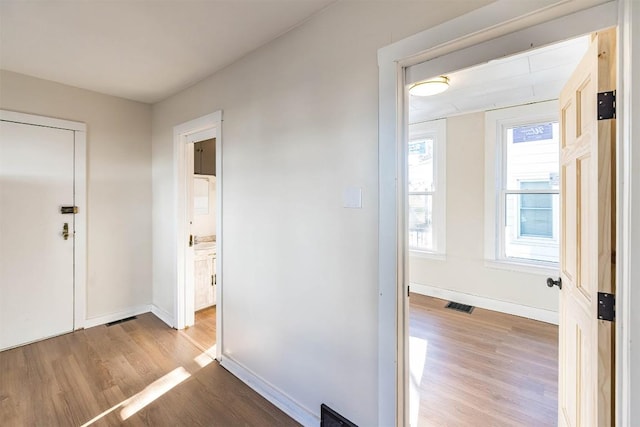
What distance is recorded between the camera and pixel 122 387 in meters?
2.16

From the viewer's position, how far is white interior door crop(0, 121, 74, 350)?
2.65 m

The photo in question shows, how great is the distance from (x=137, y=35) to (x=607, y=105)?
8.57ft

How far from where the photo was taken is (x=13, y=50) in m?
2.24

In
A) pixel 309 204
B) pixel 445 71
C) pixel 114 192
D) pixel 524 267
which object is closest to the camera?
pixel 445 71

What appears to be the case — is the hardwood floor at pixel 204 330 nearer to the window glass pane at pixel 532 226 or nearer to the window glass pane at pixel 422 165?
the window glass pane at pixel 422 165

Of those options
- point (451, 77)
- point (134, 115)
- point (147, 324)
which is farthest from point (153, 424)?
point (451, 77)

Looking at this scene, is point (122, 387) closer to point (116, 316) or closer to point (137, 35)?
point (116, 316)

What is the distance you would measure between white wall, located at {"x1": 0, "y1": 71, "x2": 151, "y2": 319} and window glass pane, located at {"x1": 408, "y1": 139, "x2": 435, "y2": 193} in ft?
11.9

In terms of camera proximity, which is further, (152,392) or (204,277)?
(204,277)

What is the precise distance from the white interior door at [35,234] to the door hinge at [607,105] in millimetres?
4053

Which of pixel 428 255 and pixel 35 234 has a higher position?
pixel 35 234

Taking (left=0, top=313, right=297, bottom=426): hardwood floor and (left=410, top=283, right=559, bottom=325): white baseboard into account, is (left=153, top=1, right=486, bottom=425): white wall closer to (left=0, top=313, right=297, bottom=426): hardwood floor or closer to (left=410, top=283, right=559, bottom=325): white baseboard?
(left=0, top=313, right=297, bottom=426): hardwood floor

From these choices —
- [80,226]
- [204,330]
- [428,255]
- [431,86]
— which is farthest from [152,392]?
[428,255]

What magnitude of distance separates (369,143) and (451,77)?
176 centimetres
